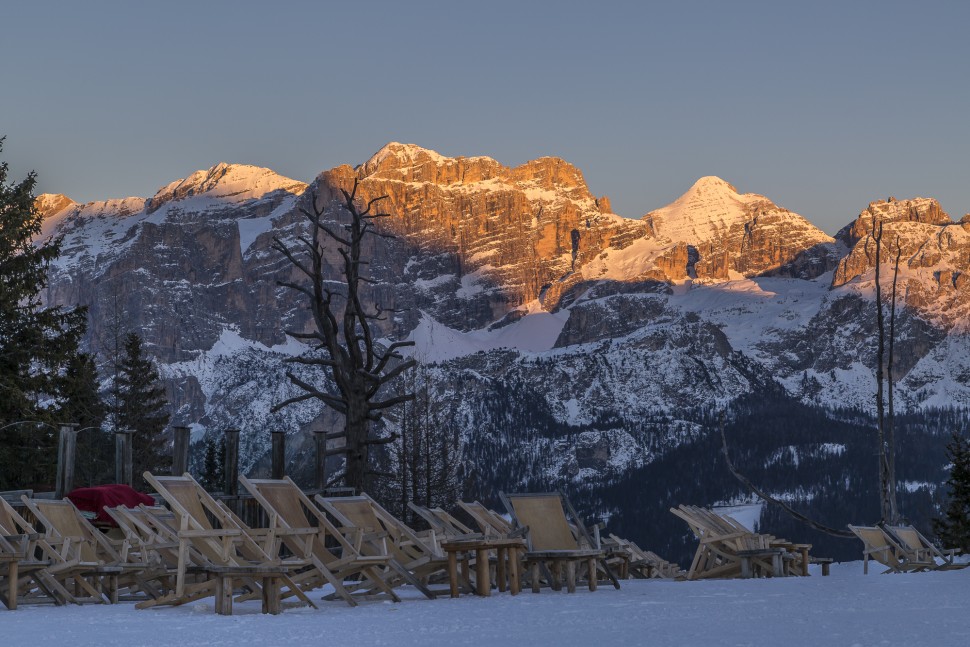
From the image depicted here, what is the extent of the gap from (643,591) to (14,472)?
67.1 feet

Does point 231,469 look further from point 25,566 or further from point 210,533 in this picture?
point 210,533

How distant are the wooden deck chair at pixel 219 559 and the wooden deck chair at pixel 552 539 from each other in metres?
2.50

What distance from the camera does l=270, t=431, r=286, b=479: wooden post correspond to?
794 inches

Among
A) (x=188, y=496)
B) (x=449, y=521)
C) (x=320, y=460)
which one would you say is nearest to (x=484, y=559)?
(x=188, y=496)

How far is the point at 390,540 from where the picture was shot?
46.6 feet

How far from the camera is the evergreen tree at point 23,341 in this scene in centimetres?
2727

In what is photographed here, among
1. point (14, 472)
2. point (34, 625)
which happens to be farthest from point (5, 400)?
point (34, 625)

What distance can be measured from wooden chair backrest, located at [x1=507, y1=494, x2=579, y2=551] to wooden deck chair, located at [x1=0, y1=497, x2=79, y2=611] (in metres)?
4.42

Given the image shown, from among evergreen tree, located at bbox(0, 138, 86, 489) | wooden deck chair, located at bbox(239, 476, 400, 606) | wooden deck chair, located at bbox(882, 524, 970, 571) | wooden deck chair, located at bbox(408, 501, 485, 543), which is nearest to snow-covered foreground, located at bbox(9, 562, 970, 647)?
wooden deck chair, located at bbox(239, 476, 400, 606)

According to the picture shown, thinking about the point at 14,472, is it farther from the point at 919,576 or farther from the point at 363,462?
the point at 919,576

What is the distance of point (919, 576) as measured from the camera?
648 inches

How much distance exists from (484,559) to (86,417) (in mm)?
27529

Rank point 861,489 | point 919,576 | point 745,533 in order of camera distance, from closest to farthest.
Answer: point 919,576 → point 745,533 → point 861,489

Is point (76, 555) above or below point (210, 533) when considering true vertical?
below
